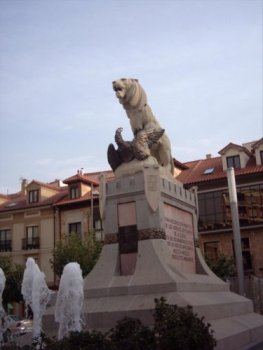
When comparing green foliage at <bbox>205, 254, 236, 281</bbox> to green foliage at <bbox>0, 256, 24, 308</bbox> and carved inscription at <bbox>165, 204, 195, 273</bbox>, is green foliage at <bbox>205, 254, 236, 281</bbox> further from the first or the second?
green foliage at <bbox>0, 256, 24, 308</bbox>

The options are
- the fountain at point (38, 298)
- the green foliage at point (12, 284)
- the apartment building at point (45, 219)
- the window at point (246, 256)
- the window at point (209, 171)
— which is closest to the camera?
the fountain at point (38, 298)

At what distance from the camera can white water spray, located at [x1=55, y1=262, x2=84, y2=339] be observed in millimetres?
8470

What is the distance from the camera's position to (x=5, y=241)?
4088 cm

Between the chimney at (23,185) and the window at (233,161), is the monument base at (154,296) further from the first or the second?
the chimney at (23,185)

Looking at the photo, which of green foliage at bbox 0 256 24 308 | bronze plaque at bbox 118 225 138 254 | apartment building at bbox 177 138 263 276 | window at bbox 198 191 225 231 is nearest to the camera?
bronze plaque at bbox 118 225 138 254

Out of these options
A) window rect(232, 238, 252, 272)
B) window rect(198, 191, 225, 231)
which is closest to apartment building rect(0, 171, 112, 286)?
window rect(198, 191, 225, 231)

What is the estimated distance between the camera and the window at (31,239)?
3922 centimetres

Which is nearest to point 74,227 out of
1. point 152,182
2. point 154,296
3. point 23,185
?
point 23,185

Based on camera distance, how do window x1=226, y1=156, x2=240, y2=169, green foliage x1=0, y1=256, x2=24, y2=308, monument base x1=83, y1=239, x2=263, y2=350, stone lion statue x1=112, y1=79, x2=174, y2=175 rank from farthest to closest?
1. window x1=226, y1=156, x2=240, y2=169
2. green foliage x1=0, y1=256, x2=24, y2=308
3. stone lion statue x1=112, y1=79, x2=174, y2=175
4. monument base x1=83, y1=239, x2=263, y2=350

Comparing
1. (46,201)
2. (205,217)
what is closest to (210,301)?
(205,217)

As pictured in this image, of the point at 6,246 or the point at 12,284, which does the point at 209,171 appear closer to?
the point at 12,284

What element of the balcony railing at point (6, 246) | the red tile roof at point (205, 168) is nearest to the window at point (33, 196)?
the balcony railing at point (6, 246)

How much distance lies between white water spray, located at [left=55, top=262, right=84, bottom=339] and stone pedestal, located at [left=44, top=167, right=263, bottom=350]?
669 millimetres

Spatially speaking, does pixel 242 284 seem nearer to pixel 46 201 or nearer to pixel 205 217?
pixel 205 217
